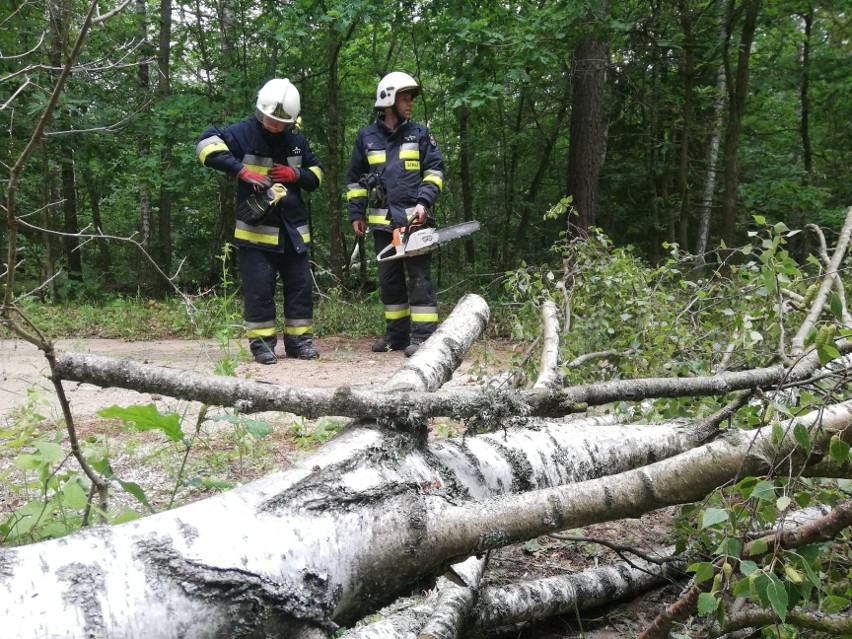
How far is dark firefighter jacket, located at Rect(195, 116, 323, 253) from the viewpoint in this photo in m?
5.04

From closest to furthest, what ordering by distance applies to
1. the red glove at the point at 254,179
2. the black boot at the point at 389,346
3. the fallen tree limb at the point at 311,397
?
1. the fallen tree limb at the point at 311,397
2. the red glove at the point at 254,179
3. the black boot at the point at 389,346

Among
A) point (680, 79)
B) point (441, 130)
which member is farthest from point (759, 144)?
point (441, 130)

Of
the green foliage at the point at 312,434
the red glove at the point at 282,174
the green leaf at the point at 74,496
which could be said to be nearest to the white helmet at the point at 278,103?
the red glove at the point at 282,174

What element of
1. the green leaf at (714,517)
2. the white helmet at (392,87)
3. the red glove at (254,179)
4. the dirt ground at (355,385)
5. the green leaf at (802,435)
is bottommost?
the dirt ground at (355,385)

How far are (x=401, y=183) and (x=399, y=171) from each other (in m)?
0.11

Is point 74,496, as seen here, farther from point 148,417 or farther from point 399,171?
point 399,171

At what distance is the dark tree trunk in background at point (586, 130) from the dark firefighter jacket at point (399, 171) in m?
3.19

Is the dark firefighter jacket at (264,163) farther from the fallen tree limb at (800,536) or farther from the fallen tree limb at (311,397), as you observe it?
the fallen tree limb at (800,536)

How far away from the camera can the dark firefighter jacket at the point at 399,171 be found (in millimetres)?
5570

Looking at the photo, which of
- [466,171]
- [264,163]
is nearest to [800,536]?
[264,163]

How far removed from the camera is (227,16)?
1191 centimetres

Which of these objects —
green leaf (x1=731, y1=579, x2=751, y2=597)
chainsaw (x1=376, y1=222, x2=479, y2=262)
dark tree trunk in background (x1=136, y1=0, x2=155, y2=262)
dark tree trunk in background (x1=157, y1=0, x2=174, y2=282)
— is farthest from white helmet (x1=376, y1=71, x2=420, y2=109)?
green leaf (x1=731, y1=579, x2=751, y2=597)

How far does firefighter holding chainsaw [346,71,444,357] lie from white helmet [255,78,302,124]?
0.80 metres

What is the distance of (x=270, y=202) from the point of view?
5059mm
